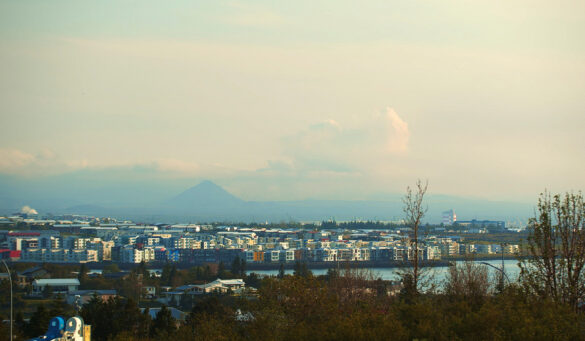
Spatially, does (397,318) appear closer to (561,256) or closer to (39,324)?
(561,256)

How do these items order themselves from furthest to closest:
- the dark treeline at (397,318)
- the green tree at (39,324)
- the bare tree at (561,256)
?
the green tree at (39,324) → the bare tree at (561,256) → the dark treeline at (397,318)

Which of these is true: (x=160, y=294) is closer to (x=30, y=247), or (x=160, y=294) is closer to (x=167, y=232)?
(x=30, y=247)

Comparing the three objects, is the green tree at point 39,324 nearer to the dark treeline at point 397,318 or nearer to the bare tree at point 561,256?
the dark treeline at point 397,318

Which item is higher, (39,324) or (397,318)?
(397,318)

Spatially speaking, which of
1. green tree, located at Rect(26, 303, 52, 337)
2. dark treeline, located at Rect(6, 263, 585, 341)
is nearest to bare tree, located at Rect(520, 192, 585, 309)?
dark treeline, located at Rect(6, 263, 585, 341)

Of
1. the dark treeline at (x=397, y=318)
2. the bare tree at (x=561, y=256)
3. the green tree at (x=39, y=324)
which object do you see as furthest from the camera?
the green tree at (x=39, y=324)

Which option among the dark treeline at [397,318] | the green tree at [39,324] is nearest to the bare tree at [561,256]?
the dark treeline at [397,318]

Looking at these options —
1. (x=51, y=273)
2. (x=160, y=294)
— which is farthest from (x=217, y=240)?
(x=160, y=294)

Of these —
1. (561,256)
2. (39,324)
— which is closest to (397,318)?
(561,256)

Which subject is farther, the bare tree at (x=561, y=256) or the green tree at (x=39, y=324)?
the green tree at (x=39, y=324)
